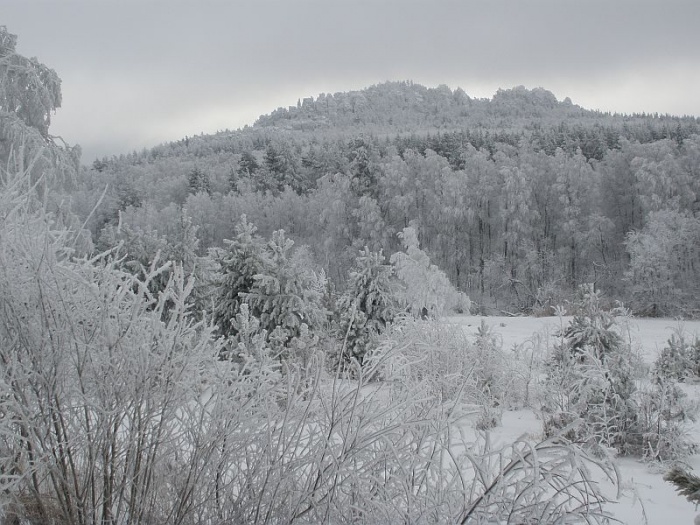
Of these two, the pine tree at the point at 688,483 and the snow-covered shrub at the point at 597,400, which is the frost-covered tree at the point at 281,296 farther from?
the pine tree at the point at 688,483

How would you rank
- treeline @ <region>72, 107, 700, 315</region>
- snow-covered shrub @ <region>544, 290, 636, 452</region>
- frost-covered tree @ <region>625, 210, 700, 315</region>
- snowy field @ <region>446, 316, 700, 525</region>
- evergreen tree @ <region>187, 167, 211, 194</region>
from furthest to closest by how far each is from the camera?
evergreen tree @ <region>187, 167, 211, 194</region> → treeline @ <region>72, 107, 700, 315</region> → frost-covered tree @ <region>625, 210, 700, 315</region> → snow-covered shrub @ <region>544, 290, 636, 452</region> → snowy field @ <region>446, 316, 700, 525</region>

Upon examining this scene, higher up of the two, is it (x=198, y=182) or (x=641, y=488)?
(x=198, y=182)

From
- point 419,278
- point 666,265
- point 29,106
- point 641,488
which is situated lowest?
point 641,488

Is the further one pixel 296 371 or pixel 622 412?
A: pixel 622 412

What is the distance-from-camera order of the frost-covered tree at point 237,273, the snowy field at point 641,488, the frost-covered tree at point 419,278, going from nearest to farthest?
the snowy field at point 641,488 → the frost-covered tree at point 237,273 → the frost-covered tree at point 419,278

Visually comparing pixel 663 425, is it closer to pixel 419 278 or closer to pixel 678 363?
pixel 678 363

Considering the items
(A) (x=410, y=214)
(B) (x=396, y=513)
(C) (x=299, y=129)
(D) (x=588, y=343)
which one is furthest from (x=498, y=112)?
(B) (x=396, y=513)

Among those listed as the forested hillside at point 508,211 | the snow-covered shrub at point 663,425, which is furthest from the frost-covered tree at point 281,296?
the forested hillside at point 508,211

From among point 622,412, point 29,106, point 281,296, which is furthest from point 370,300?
point 29,106

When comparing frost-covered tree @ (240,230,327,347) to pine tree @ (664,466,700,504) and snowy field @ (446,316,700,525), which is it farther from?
pine tree @ (664,466,700,504)

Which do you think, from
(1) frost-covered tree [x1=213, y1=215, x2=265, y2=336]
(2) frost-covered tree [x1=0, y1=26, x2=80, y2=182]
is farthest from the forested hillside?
(1) frost-covered tree [x1=213, y1=215, x2=265, y2=336]

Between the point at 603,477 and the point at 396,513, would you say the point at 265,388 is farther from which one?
the point at 603,477

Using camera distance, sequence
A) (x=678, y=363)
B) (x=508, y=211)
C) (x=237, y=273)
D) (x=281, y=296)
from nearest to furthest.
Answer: (x=678, y=363)
(x=281, y=296)
(x=237, y=273)
(x=508, y=211)

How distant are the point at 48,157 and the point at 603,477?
9.95 meters
